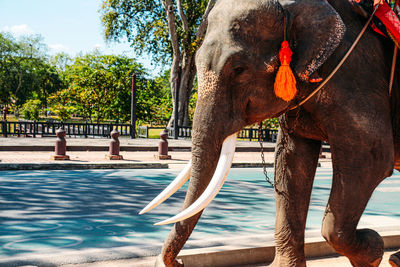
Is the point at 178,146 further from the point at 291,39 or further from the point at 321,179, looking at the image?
the point at 291,39

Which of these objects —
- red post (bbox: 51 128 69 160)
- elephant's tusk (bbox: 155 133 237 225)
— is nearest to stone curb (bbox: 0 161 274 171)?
red post (bbox: 51 128 69 160)

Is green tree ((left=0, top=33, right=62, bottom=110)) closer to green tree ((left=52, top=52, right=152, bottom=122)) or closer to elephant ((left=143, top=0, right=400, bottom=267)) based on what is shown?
green tree ((left=52, top=52, right=152, bottom=122))

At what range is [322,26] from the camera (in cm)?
308

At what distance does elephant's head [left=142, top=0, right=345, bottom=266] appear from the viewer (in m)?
3.02

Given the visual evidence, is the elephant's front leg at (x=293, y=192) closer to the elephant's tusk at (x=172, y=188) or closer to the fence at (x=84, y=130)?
the elephant's tusk at (x=172, y=188)

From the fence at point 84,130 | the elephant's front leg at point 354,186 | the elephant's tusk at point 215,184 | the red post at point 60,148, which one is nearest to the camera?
the elephant's tusk at point 215,184

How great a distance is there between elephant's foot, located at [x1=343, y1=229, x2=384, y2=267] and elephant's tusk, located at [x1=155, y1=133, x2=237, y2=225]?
3.33 feet

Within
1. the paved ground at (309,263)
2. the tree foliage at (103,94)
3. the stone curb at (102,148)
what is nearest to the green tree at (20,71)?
the tree foliage at (103,94)

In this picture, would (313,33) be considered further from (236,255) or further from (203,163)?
(236,255)

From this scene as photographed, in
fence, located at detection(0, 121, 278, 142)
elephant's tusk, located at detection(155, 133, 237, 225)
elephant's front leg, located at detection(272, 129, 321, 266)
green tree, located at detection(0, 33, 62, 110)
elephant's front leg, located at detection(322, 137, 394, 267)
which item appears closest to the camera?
elephant's tusk, located at detection(155, 133, 237, 225)

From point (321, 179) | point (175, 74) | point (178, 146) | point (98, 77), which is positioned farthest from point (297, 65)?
point (98, 77)

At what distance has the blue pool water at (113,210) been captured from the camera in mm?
5848

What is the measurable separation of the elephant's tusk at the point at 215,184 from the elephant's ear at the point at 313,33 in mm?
673

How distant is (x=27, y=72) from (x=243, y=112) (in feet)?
216
